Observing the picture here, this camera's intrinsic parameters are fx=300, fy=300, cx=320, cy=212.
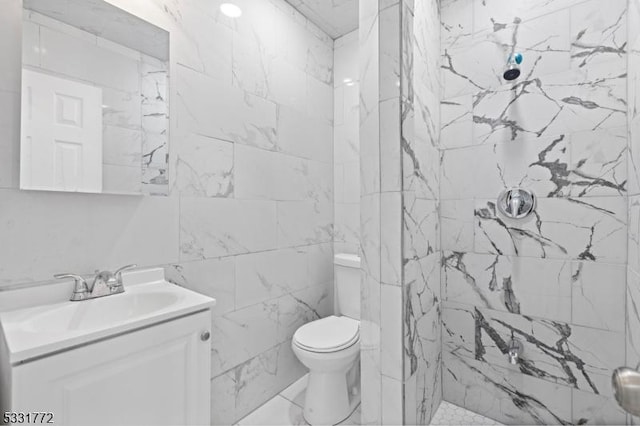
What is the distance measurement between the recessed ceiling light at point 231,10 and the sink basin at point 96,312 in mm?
1533

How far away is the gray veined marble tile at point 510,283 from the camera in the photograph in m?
1.51

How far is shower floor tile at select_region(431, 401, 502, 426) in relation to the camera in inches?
65.6

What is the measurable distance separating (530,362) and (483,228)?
0.73 meters

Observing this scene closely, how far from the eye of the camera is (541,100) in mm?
1551

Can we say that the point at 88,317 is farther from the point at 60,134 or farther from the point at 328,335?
the point at 328,335

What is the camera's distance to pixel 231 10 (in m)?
1.72

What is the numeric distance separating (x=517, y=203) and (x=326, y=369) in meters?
1.35

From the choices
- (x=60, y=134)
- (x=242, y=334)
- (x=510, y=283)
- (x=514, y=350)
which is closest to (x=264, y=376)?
(x=242, y=334)

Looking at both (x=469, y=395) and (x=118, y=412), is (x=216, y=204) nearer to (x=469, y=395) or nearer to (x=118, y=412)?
(x=118, y=412)

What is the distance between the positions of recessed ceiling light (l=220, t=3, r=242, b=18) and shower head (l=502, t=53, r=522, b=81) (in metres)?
1.50

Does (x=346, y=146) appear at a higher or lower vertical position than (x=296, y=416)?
higher

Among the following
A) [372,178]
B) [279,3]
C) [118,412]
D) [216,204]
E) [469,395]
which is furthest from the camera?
[279,3]

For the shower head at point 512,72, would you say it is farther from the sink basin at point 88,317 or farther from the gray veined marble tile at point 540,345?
the sink basin at point 88,317

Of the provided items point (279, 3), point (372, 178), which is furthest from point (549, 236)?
point (279, 3)
